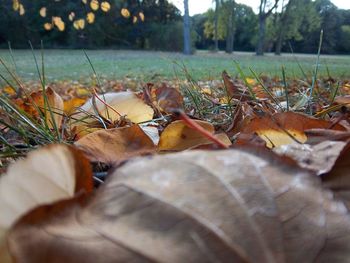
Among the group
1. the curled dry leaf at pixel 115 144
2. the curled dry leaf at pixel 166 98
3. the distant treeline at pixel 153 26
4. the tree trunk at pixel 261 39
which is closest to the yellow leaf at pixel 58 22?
the curled dry leaf at pixel 166 98

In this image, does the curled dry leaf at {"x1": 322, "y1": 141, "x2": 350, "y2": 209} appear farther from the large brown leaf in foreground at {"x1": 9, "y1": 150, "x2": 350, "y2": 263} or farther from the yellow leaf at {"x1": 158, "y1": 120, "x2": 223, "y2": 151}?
the yellow leaf at {"x1": 158, "y1": 120, "x2": 223, "y2": 151}

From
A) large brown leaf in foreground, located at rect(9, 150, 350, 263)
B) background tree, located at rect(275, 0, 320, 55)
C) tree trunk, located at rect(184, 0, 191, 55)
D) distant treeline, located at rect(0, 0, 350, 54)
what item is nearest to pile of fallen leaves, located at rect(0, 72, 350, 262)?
large brown leaf in foreground, located at rect(9, 150, 350, 263)

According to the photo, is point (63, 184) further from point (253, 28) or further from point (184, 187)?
point (253, 28)

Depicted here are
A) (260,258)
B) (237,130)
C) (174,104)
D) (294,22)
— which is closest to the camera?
(260,258)

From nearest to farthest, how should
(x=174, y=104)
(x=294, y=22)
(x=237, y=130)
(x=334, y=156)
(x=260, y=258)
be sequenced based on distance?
(x=260, y=258)
(x=334, y=156)
(x=237, y=130)
(x=174, y=104)
(x=294, y=22)

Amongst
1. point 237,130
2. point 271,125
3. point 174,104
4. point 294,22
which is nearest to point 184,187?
point 271,125

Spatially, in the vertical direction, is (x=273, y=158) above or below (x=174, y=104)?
above

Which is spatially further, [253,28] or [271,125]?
[253,28]

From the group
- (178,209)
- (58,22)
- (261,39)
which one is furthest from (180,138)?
(261,39)

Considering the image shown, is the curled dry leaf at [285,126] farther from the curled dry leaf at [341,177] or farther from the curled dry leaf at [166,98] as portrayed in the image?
the curled dry leaf at [166,98]
